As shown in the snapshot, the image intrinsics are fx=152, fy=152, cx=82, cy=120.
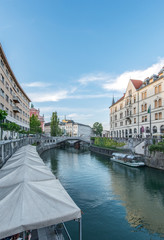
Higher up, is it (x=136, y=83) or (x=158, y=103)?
(x=136, y=83)

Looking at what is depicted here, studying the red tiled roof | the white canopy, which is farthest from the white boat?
the red tiled roof

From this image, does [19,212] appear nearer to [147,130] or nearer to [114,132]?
[147,130]

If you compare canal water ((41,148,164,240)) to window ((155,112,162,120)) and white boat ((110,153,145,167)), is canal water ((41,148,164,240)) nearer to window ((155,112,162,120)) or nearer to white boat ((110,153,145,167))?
white boat ((110,153,145,167))

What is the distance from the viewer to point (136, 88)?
50625mm

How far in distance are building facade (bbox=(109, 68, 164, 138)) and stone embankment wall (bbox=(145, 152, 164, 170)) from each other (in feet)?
18.0

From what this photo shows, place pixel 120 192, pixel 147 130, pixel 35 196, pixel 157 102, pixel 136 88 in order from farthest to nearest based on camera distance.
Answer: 1. pixel 136 88
2. pixel 147 130
3. pixel 157 102
4. pixel 120 192
5. pixel 35 196

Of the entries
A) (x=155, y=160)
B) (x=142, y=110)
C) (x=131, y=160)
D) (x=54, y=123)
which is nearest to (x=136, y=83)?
(x=142, y=110)

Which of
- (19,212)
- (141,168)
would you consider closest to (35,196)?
(19,212)

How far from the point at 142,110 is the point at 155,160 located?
2301 cm

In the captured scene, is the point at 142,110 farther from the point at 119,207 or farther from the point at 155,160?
the point at 119,207

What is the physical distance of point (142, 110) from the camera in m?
46.6

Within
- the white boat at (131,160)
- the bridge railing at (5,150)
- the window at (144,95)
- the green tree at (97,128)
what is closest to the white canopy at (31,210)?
the bridge railing at (5,150)

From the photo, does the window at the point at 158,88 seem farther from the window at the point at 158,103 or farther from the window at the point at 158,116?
the window at the point at 158,116

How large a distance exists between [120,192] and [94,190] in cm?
280
